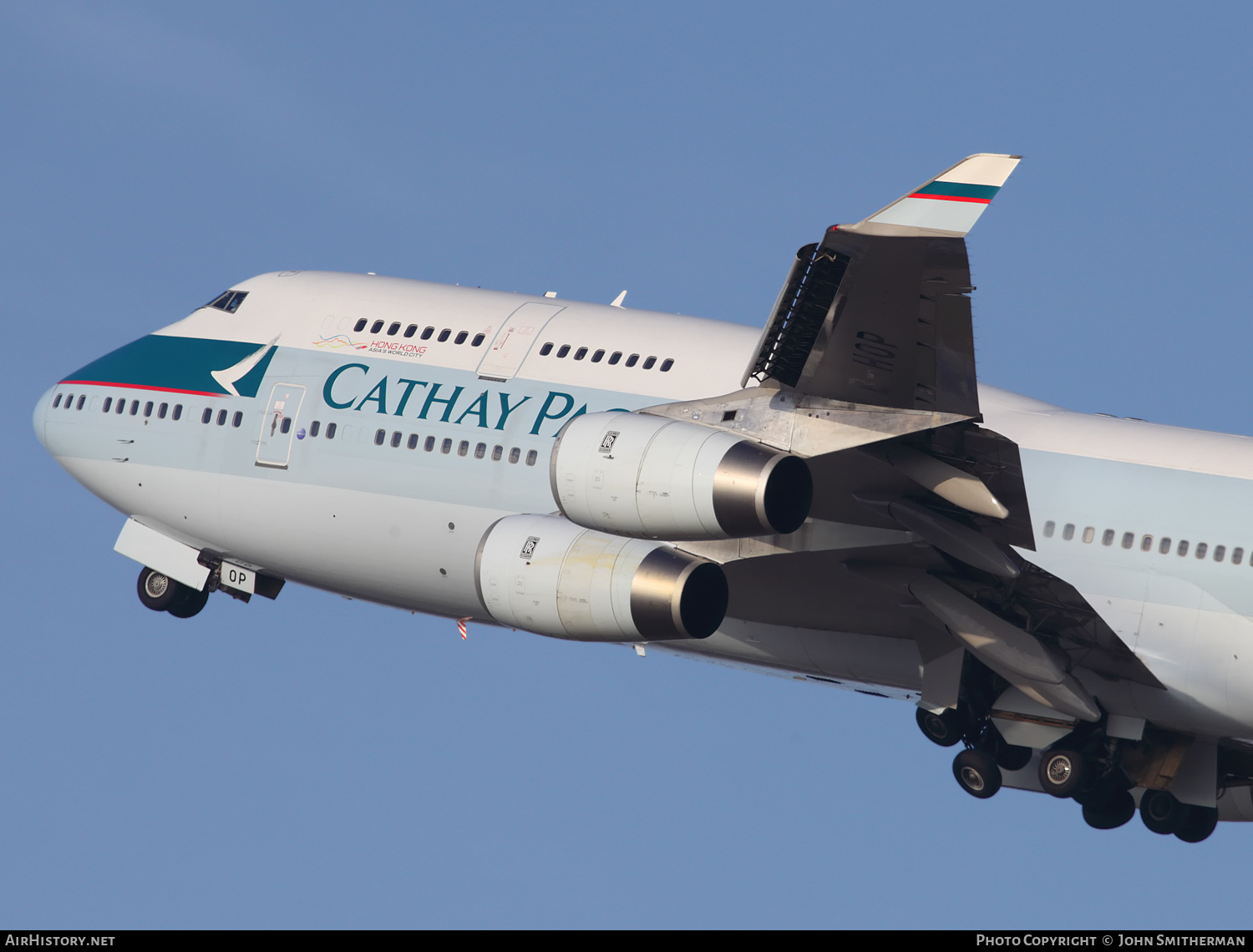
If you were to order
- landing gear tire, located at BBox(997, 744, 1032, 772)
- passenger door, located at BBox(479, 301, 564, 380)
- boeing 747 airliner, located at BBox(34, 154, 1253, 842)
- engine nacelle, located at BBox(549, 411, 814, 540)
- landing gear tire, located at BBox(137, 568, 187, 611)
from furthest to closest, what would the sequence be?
landing gear tire, located at BBox(137, 568, 187, 611) → passenger door, located at BBox(479, 301, 564, 380) → landing gear tire, located at BBox(997, 744, 1032, 772) → boeing 747 airliner, located at BBox(34, 154, 1253, 842) → engine nacelle, located at BBox(549, 411, 814, 540)

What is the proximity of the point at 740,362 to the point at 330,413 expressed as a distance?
5.85m

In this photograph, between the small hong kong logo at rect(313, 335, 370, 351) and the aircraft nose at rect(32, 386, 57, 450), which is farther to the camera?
the aircraft nose at rect(32, 386, 57, 450)

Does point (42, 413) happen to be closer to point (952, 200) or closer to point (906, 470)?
point (906, 470)

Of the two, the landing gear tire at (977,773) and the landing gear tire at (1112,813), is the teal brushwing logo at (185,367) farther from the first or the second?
the landing gear tire at (1112,813)

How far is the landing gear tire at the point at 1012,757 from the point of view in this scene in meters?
25.1

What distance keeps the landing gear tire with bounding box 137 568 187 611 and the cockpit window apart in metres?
4.10

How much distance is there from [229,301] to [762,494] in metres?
12.6

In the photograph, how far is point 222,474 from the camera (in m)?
27.5

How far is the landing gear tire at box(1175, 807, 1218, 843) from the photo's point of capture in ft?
86.2

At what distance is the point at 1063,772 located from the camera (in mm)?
24219

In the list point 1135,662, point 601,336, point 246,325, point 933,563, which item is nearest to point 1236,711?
point 1135,662

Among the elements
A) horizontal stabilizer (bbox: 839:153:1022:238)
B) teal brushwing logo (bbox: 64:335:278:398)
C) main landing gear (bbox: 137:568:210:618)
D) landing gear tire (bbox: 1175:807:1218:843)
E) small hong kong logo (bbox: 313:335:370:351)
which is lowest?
landing gear tire (bbox: 1175:807:1218:843)

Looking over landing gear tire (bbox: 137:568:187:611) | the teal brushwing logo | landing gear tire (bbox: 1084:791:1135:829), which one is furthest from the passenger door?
landing gear tire (bbox: 1084:791:1135:829)

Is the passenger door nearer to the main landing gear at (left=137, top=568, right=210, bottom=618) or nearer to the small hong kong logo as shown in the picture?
the small hong kong logo
